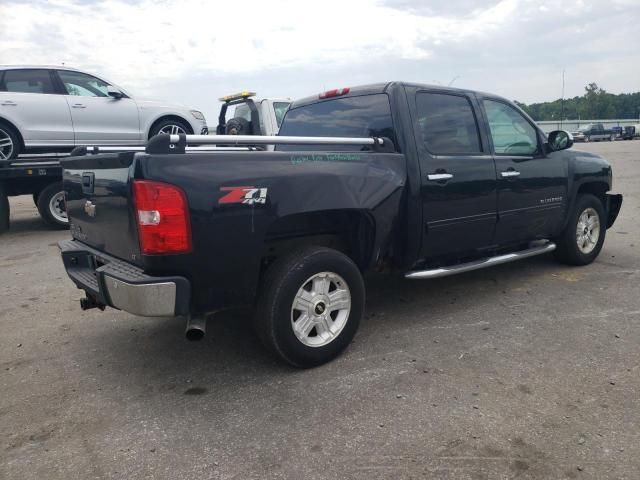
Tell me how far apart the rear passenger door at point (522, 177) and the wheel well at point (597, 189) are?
605 millimetres

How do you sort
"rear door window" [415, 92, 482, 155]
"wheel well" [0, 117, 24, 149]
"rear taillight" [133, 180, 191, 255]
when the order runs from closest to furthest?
1. "rear taillight" [133, 180, 191, 255]
2. "rear door window" [415, 92, 482, 155]
3. "wheel well" [0, 117, 24, 149]

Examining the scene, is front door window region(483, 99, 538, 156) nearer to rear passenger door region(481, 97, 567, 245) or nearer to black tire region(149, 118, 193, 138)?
rear passenger door region(481, 97, 567, 245)

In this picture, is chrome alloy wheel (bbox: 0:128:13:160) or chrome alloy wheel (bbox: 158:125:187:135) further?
chrome alloy wheel (bbox: 158:125:187:135)

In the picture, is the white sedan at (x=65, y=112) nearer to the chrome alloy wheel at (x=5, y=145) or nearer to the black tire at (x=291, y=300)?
the chrome alloy wheel at (x=5, y=145)

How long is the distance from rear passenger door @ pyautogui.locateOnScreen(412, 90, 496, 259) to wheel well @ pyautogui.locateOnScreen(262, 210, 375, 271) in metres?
0.52

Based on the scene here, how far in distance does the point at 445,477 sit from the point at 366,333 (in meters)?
1.74

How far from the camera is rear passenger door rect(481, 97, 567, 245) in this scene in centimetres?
464

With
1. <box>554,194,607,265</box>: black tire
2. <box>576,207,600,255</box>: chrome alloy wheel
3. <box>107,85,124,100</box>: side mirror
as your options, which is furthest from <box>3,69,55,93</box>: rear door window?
<box>576,207,600,255</box>: chrome alloy wheel

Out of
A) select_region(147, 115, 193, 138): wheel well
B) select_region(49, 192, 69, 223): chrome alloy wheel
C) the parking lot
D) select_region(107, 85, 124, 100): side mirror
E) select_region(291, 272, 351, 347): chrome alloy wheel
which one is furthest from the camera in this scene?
select_region(147, 115, 193, 138): wheel well

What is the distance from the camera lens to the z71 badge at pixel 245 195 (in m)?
2.95

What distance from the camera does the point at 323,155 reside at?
3.42 metres

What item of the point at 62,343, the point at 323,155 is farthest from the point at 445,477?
the point at 62,343

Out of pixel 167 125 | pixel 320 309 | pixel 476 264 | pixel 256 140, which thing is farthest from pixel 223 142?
pixel 167 125

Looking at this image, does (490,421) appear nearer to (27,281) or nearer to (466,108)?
(466,108)
